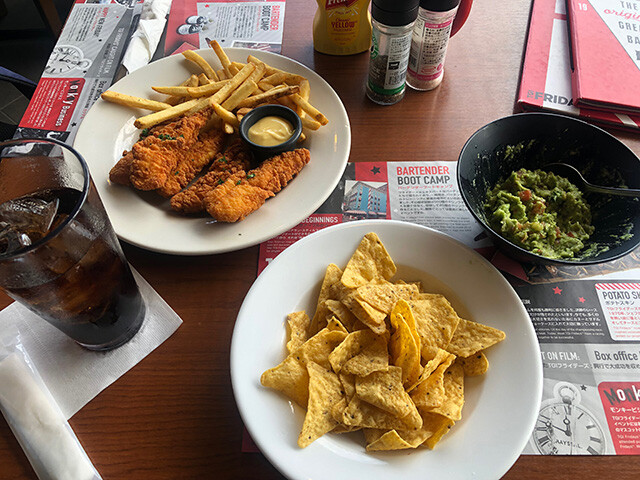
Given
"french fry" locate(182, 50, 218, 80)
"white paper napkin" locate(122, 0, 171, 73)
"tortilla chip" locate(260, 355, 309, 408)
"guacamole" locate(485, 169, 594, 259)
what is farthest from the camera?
"white paper napkin" locate(122, 0, 171, 73)

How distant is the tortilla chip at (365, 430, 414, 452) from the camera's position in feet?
2.87

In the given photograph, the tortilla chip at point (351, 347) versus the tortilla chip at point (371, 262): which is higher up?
the tortilla chip at point (371, 262)

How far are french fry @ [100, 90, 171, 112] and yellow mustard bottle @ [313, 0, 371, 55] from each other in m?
0.68

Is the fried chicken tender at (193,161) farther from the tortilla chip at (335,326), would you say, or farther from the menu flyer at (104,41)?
the tortilla chip at (335,326)

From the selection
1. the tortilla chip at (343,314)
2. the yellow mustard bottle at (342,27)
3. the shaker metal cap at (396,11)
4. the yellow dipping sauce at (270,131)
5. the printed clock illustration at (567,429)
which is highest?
the shaker metal cap at (396,11)

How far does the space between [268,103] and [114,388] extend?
3.28 ft

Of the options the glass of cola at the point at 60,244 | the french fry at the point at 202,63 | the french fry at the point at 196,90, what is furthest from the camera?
the french fry at the point at 202,63

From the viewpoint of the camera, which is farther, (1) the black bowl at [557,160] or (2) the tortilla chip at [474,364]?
(1) the black bowl at [557,160]

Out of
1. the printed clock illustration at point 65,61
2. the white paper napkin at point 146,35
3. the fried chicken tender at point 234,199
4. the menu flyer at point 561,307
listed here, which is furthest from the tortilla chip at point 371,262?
the printed clock illustration at point 65,61

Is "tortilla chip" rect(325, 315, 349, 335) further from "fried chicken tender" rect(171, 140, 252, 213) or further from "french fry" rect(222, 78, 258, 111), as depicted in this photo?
"french fry" rect(222, 78, 258, 111)

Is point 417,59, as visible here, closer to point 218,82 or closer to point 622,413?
point 218,82

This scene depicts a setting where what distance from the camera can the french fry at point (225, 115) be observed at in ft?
4.82

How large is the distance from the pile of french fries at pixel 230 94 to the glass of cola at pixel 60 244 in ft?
1.66

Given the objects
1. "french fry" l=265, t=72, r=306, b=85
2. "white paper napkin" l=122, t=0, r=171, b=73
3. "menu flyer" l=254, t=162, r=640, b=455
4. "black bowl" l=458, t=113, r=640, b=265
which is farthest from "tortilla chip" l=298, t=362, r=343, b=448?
"white paper napkin" l=122, t=0, r=171, b=73
